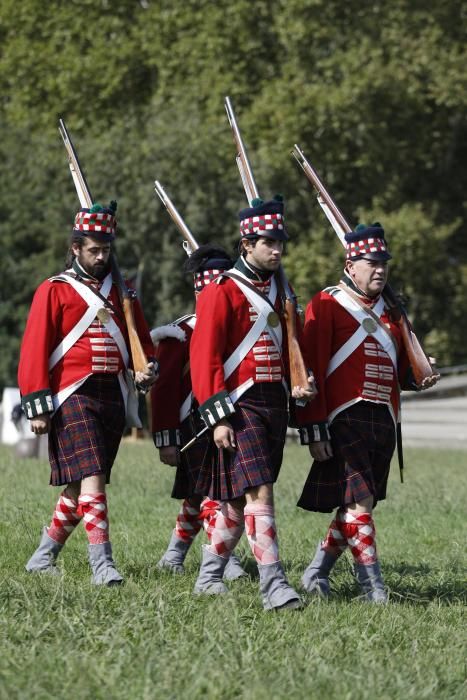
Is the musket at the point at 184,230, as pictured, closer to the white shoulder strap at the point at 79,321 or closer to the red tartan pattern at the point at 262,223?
the white shoulder strap at the point at 79,321

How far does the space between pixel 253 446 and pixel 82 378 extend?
1.07 meters

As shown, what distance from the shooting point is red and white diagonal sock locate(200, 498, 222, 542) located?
8.62m

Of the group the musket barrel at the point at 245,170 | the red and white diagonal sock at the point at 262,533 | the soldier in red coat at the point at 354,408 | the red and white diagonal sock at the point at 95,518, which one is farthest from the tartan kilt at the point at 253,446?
the musket barrel at the point at 245,170

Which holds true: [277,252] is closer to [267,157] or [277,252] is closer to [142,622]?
[142,622]

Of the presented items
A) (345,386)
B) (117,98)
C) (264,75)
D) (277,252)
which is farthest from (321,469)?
(117,98)

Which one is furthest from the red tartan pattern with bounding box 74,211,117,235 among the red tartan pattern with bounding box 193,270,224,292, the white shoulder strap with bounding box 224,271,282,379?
the red tartan pattern with bounding box 193,270,224,292

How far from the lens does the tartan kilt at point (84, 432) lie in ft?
26.1

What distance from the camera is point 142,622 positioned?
641cm

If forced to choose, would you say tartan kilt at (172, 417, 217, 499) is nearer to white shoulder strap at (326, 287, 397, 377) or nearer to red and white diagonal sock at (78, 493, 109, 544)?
red and white diagonal sock at (78, 493, 109, 544)

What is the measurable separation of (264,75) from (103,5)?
516 cm

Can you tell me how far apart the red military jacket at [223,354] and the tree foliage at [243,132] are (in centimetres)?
2296

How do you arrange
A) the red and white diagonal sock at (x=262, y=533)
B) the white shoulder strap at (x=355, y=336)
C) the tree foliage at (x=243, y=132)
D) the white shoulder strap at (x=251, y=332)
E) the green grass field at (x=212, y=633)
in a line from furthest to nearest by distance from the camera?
the tree foliage at (x=243, y=132) → the white shoulder strap at (x=355, y=336) → the white shoulder strap at (x=251, y=332) → the red and white diagonal sock at (x=262, y=533) → the green grass field at (x=212, y=633)

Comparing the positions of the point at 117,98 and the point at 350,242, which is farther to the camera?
the point at 117,98

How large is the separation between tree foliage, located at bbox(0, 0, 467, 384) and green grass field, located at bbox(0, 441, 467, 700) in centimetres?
2140
